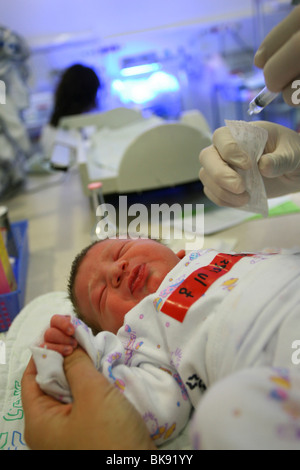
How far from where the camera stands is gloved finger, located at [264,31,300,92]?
613mm

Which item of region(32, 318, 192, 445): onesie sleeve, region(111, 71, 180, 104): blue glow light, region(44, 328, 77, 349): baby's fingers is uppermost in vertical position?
region(111, 71, 180, 104): blue glow light

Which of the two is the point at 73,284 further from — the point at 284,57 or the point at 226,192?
the point at 284,57

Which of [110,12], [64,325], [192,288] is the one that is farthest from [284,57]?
[110,12]

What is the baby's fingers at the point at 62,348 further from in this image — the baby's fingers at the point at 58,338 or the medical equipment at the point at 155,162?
the medical equipment at the point at 155,162

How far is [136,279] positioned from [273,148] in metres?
0.42

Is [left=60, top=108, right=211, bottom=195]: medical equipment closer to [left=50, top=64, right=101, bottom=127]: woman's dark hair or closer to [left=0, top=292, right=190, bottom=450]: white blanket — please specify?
[left=0, top=292, right=190, bottom=450]: white blanket

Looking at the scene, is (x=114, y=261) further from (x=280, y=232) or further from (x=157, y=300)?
(x=280, y=232)

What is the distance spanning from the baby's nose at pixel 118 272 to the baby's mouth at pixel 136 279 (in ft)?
0.08

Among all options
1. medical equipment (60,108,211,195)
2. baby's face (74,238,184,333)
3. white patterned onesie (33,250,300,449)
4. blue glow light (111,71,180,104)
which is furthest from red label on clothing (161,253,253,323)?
blue glow light (111,71,180,104)

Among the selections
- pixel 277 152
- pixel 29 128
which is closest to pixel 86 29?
pixel 29 128

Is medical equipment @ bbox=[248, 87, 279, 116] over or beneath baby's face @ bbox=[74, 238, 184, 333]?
over

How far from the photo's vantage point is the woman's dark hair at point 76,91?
9.12ft

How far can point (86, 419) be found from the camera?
1.61 feet
